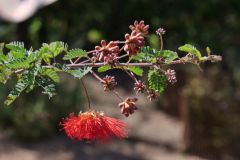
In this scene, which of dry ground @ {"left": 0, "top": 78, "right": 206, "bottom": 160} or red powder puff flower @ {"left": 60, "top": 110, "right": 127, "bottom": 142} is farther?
dry ground @ {"left": 0, "top": 78, "right": 206, "bottom": 160}

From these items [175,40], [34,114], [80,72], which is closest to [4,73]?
[80,72]

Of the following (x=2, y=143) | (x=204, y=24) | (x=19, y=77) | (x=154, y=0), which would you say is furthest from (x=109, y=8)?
(x=19, y=77)

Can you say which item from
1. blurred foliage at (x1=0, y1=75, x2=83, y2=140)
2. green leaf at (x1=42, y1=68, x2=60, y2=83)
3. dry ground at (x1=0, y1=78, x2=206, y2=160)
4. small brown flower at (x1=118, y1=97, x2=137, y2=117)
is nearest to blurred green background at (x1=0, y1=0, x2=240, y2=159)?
blurred foliage at (x1=0, y1=75, x2=83, y2=140)

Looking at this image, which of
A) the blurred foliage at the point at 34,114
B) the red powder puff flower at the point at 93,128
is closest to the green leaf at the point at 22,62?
the red powder puff flower at the point at 93,128

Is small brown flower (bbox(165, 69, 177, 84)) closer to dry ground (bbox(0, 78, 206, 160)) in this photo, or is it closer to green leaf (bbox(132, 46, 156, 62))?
green leaf (bbox(132, 46, 156, 62))

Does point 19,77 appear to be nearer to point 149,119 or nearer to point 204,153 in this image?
point 204,153

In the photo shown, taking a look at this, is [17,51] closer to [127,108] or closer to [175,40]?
[127,108]
